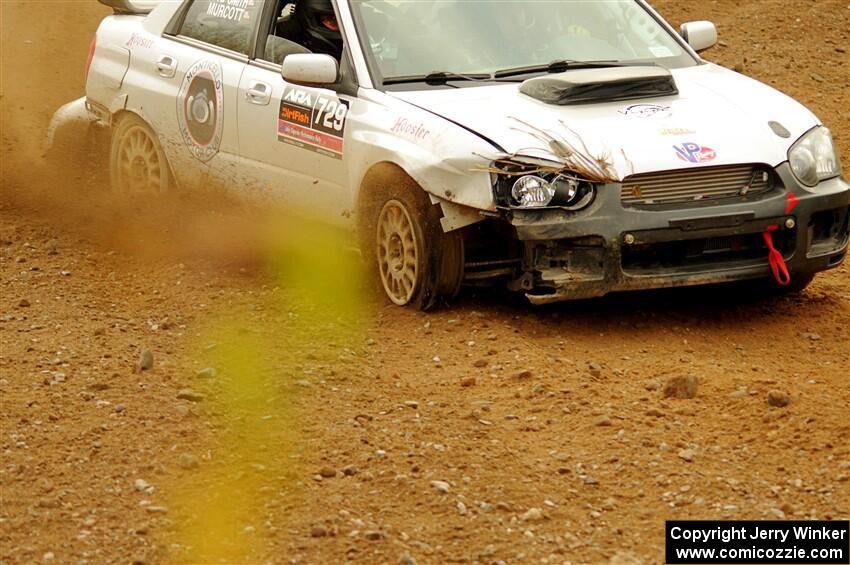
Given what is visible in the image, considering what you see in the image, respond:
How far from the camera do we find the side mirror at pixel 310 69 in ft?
26.4

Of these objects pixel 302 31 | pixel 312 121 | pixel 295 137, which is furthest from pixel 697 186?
pixel 302 31

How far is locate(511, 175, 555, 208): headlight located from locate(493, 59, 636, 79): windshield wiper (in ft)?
3.55

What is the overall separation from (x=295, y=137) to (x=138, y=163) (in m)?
1.78

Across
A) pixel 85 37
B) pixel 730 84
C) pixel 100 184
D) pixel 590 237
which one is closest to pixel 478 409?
pixel 590 237

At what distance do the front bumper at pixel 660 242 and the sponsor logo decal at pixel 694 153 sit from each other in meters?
0.22

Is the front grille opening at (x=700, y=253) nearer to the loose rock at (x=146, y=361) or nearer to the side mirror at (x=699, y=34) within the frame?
the side mirror at (x=699, y=34)

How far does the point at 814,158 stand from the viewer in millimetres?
7707

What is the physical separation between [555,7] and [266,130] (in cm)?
172

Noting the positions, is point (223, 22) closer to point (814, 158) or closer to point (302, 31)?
point (302, 31)

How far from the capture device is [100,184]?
10.8 metres

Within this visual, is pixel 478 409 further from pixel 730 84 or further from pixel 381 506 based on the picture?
pixel 730 84

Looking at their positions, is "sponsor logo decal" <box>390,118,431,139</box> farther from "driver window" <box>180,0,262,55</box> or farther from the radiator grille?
"driver window" <box>180,0,262,55</box>

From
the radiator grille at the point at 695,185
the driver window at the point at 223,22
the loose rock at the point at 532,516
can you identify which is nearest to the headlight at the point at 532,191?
the radiator grille at the point at 695,185

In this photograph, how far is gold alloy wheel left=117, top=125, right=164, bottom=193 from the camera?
984 cm
